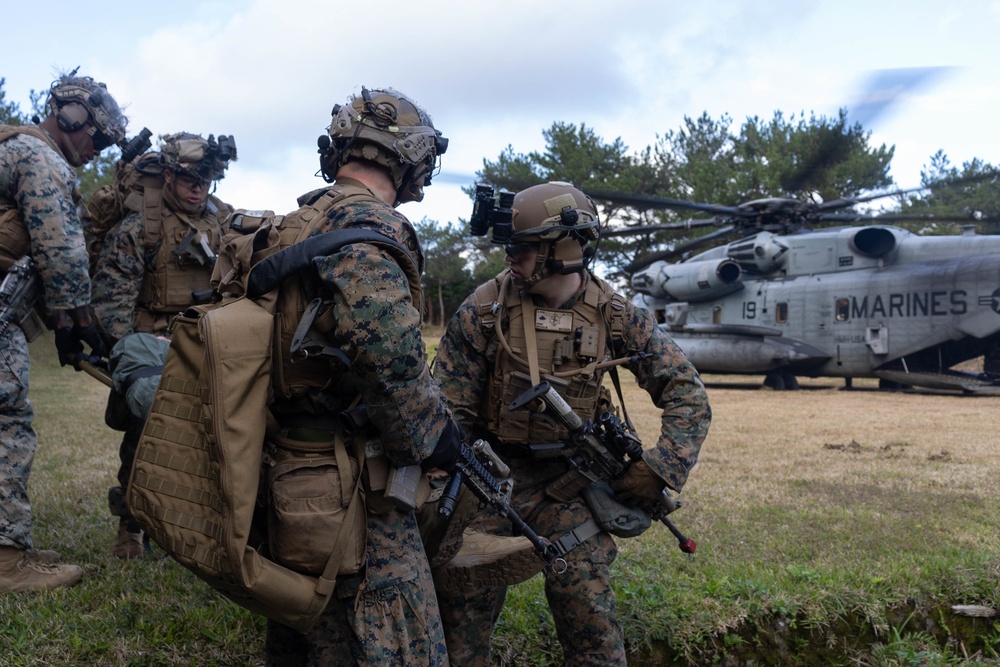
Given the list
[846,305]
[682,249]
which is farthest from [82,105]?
[846,305]

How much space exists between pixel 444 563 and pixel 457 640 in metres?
0.41

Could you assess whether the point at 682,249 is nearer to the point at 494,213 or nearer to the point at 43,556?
the point at 494,213

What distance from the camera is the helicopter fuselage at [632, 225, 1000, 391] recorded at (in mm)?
13641

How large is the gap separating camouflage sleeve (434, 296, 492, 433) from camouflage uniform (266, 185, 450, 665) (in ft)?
3.04

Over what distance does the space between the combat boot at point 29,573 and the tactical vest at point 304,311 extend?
229 centimetres

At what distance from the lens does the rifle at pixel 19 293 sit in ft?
13.1

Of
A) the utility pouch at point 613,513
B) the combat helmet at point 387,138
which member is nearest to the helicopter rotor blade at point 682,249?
the utility pouch at point 613,513

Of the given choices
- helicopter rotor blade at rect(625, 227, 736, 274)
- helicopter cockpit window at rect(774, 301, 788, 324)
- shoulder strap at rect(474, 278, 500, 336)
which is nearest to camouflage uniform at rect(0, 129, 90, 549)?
shoulder strap at rect(474, 278, 500, 336)

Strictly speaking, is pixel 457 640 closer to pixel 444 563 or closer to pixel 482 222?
pixel 444 563

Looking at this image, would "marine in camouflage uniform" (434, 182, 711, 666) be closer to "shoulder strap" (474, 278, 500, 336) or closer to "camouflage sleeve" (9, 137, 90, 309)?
"shoulder strap" (474, 278, 500, 336)

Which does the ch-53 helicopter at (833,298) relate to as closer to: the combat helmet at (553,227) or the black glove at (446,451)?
the combat helmet at (553,227)

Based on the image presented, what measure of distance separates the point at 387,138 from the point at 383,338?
755 mm

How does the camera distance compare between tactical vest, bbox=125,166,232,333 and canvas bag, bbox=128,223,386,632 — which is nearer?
canvas bag, bbox=128,223,386,632

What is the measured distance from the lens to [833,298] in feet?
49.6
